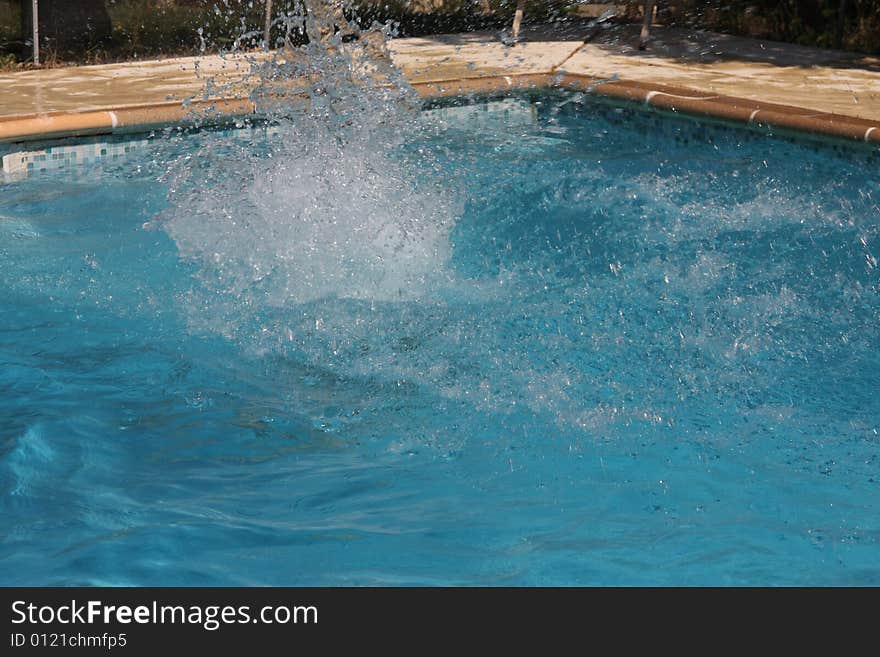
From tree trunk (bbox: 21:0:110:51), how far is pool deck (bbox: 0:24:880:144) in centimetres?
80

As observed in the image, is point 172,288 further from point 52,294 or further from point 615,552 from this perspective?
point 615,552

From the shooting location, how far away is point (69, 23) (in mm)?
8578

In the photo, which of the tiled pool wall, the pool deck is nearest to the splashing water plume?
the tiled pool wall

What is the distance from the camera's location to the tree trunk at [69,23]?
8.41m

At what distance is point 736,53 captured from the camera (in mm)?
8555

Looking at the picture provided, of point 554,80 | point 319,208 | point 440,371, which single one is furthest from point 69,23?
point 440,371

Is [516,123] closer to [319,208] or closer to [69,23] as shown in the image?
[319,208]

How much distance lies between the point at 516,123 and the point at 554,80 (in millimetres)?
403

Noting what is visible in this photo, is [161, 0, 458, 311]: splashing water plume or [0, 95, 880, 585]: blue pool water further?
[161, 0, 458, 311]: splashing water plume

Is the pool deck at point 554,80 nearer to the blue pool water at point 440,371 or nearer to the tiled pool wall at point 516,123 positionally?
the tiled pool wall at point 516,123

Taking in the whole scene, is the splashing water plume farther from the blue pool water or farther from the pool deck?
the pool deck

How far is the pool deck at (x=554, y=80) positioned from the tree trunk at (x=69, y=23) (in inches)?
31.3

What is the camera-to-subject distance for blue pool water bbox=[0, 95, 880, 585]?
10.00ft

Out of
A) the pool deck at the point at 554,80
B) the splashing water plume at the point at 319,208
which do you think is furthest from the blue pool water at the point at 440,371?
the pool deck at the point at 554,80
